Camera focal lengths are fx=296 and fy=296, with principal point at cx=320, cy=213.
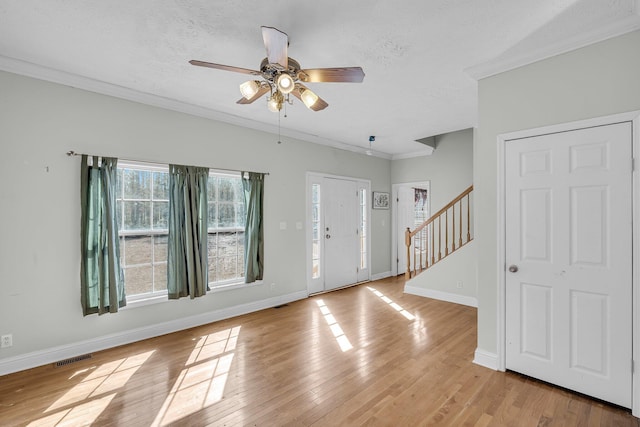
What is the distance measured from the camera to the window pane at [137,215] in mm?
3268

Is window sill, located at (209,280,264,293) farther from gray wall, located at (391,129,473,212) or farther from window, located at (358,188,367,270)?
gray wall, located at (391,129,473,212)

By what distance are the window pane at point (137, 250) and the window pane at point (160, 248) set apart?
0.18 feet

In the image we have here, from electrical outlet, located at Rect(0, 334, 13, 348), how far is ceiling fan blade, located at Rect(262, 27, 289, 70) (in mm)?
3220

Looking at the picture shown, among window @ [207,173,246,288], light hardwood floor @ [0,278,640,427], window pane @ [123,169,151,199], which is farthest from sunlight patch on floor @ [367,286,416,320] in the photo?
window pane @ [123,169,151,199]

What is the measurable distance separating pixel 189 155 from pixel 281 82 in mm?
2067

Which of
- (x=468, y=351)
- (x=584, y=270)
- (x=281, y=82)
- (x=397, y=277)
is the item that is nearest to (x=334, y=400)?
(x=468, y=351)

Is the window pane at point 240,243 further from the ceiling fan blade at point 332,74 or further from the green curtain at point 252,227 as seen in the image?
the ceiling fan blade at point 332,74

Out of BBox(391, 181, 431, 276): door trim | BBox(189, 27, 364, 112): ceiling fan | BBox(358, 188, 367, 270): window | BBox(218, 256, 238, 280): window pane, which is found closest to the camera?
BBox(189, 27, 364, 112): ceiling fan

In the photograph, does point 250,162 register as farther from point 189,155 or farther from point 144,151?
point 144,151

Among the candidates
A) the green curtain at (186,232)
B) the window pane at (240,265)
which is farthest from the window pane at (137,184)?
the window pane at (240,265)

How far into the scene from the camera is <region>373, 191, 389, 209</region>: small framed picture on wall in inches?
244

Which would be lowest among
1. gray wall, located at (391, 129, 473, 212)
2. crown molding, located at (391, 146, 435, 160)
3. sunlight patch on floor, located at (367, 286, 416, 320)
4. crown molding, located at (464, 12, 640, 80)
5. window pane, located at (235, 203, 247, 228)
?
sunlight patch on floor, located at (367, 286, 416, 320)

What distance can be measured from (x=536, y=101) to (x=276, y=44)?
2.13 metres

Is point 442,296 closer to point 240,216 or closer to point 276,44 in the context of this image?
point 240,216
